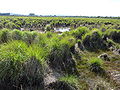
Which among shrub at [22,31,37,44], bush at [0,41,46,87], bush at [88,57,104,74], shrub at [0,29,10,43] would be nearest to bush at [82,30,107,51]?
bush at [88,57,104,74]

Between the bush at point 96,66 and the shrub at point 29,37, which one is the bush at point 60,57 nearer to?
the bush at point 96,66

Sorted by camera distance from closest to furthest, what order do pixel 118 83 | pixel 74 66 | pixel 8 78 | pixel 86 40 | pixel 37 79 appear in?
pixel 8 78 < pixel 37 79 < pixel 118 83 < pixel 74 66 < pixel 86 40

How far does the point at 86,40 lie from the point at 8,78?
9.63m

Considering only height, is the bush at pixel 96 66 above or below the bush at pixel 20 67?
below

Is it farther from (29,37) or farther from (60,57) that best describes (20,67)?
(29,37)

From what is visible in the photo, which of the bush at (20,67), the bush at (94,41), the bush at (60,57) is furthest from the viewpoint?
the bush at (94,41)

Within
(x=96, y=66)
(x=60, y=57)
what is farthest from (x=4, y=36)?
(x=96, y=66)

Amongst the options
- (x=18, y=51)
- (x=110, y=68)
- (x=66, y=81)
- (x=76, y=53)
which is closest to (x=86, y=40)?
(x=76, y=53)

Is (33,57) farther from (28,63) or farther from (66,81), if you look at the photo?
(66,81)

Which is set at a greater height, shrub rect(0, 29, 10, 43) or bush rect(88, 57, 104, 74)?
shrub rect(0, 29, 10, 43)

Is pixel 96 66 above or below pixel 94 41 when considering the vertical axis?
below

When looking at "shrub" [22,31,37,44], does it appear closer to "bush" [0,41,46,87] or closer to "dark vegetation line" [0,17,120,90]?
"dark vegetation line" [0,17,120,90]

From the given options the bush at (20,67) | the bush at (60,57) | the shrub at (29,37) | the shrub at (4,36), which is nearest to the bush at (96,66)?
the bush at (60,57)

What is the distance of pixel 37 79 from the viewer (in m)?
4.98
